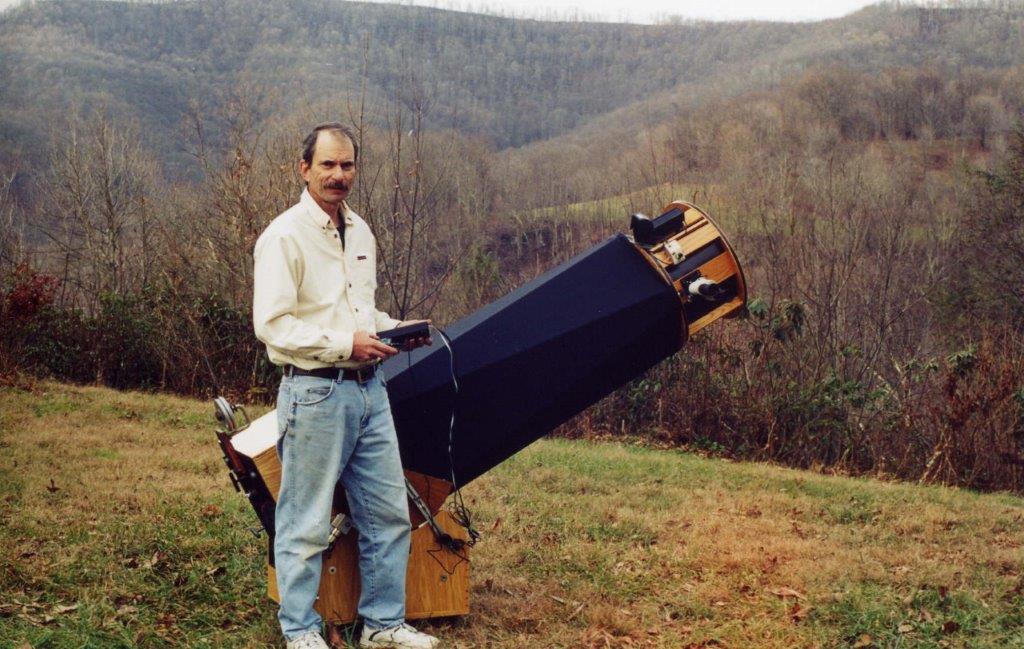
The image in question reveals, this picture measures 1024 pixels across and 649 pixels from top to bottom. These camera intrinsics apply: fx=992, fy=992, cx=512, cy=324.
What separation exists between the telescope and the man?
30 centimetres

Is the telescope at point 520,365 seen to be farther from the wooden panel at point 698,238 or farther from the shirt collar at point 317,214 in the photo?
the shirt collar at point 317,214

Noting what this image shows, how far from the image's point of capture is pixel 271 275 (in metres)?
3.75

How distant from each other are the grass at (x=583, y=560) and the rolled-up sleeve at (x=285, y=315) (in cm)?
157

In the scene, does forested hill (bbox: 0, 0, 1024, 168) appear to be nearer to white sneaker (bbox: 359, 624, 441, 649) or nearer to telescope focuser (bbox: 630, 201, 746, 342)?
telescope focuser (bbox: 630, 201, 746, 342)

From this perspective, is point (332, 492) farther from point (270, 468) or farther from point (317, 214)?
point (317, 214)

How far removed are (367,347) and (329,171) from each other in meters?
0.74

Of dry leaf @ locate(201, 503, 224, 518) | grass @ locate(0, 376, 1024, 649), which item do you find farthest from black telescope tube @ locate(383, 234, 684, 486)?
dry leaf @ locate(201, 503, 224, 518)

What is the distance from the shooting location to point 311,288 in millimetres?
Answer: 3846

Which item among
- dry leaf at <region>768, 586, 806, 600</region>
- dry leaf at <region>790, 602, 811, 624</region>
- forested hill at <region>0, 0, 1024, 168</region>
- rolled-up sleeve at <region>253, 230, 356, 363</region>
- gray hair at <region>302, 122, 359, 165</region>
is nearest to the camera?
rolled-up sleeve at <region>253, 230, 356, 363</region>

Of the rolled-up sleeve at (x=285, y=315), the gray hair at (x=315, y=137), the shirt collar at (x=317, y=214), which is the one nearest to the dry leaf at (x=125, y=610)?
the rolled-up sleeve at (x=285, y=315)

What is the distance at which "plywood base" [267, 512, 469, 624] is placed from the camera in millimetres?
4324

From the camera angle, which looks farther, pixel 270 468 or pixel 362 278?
pixel 270 468

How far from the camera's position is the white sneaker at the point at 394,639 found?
165 inches

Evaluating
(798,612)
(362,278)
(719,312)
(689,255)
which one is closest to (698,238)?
(689,255)
